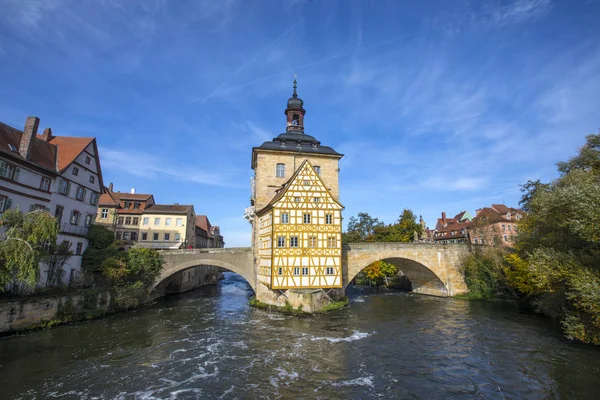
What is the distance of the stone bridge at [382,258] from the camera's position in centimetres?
2533

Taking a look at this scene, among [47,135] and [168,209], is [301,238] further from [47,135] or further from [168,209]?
[168,209]

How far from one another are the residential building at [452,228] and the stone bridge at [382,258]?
2595 centimetres

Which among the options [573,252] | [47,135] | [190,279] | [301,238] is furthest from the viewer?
[190,279]

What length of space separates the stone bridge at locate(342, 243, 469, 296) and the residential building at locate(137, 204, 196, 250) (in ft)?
67.8

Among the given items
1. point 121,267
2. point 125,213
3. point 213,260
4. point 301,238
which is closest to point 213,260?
point 213,260

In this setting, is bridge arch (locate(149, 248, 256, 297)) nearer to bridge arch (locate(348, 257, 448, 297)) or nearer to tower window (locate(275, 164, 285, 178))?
tower window (locate(275, 164, 285, 178))

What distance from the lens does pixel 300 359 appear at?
40.6 feet

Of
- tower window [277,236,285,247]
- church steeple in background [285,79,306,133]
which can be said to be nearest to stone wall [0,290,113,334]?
tower window [277,236,285,247]

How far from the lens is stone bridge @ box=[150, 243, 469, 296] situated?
25328mm

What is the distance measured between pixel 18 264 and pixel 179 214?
25.1 m

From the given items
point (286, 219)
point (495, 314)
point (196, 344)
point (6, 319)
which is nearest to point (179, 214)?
point (286, 219)

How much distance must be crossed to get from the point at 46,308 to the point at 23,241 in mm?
6180

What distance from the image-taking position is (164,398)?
918cm

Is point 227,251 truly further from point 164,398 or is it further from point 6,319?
point 164,398
